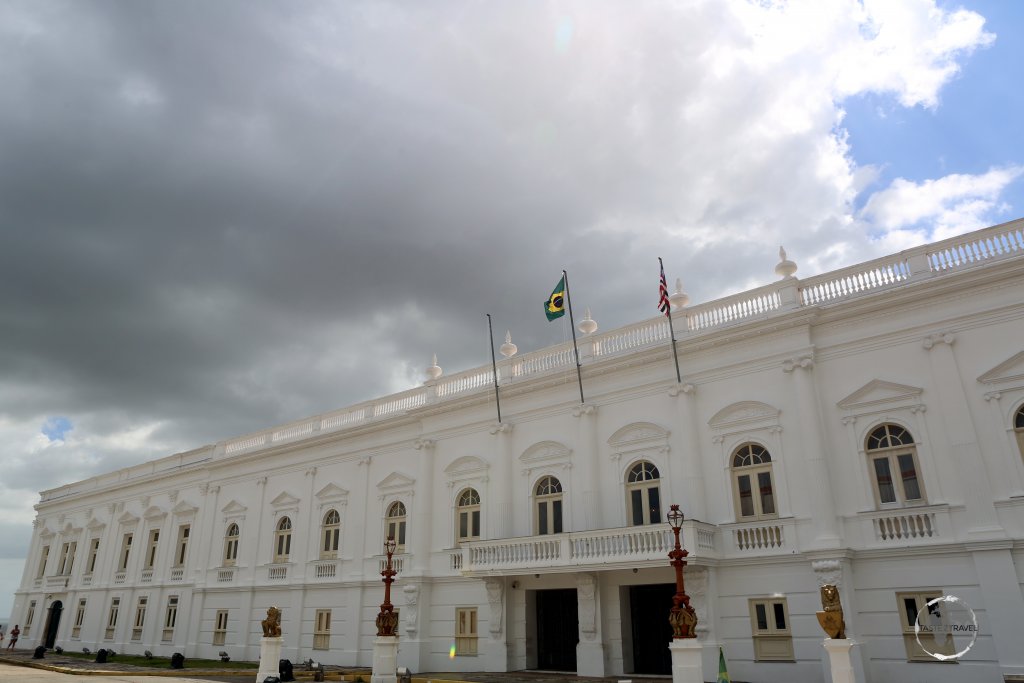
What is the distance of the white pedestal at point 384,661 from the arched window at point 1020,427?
609 inches

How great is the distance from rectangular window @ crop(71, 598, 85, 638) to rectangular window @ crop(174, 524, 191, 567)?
9.04m

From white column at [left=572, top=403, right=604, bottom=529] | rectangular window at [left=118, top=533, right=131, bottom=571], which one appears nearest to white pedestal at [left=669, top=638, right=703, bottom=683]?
white column at [left=572, top=403, right=604, bottom=529]

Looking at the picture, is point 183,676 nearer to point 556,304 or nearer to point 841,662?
point 556,304

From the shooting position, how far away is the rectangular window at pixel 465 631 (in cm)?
2198

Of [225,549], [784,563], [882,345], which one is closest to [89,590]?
[225,549]

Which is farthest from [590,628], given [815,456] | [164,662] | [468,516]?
[164,662]

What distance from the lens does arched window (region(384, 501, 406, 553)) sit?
83.5 ft

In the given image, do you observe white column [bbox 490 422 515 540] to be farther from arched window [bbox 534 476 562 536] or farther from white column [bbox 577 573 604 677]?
white column [bbox 577 573 604 677]

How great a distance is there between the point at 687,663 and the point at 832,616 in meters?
2.80

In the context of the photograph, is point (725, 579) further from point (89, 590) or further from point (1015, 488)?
point (89, 590)

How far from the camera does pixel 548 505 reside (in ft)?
71.7

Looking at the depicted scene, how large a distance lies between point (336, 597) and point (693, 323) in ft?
53.6

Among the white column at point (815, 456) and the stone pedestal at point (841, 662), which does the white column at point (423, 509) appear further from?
the stone pedestal at point (841, 662)

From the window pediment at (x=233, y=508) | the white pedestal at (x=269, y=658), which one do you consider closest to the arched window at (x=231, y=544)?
the window pediment at (x=233, y=508)
